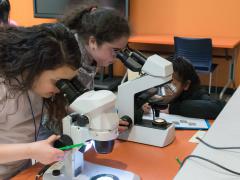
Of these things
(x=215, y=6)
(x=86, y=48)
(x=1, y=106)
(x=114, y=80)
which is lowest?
(x=114, y=80)

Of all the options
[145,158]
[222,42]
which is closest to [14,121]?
[145,158]

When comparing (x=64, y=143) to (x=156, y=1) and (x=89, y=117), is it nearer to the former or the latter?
(x=89, y=117)

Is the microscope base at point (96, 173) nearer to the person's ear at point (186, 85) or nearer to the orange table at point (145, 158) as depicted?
the orange table at point (145, 158)

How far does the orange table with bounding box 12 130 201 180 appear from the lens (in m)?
1.12

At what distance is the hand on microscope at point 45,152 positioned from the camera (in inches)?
37.9

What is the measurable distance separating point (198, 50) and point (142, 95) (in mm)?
2364

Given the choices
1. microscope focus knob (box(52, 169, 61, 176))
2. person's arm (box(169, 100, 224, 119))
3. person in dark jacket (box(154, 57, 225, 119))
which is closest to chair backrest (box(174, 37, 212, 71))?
person in dark jacket (box(154, 57, 225, 119))

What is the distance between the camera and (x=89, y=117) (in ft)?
3.01

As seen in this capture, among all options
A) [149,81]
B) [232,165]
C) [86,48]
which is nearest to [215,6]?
[86,48]

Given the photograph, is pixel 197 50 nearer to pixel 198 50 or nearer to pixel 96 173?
pixel 198 50

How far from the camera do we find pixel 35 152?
38.6 inches

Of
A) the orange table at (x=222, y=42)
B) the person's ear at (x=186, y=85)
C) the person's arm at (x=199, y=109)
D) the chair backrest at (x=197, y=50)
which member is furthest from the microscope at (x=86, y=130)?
the orange table at (x=222, y=42)

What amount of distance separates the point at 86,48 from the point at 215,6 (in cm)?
296

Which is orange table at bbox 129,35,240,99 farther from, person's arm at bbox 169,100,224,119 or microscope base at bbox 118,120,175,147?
microscope base at bbox 118,120,175,147
